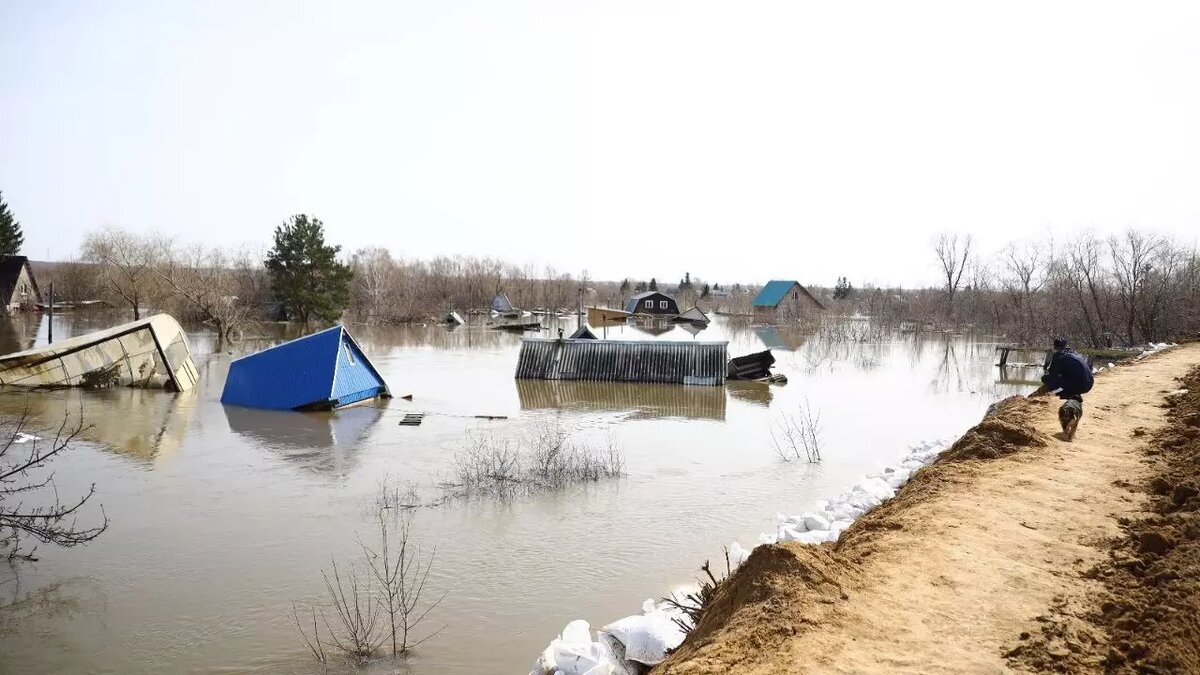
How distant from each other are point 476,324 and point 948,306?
1625 inches

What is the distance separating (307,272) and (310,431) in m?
32.1

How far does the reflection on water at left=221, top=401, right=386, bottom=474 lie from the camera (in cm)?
1338

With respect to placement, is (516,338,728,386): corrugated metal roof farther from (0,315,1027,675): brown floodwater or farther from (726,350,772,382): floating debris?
(726,350,772,382): floating debris

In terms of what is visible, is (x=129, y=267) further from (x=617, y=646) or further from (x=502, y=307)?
(x=617, y=646)

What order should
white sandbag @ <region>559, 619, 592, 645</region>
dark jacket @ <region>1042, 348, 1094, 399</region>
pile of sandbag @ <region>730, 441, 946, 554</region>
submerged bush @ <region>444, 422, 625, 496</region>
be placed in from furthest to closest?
submerged bush @ <region>444, 422, 625, 496</region> < dark jacket @ <region>1042, 348, 1094, 399</region> < pile of sandbag @ <region>730, 441, 946, 554</region> < white sandbag @ <region>559, 619, 592, 645</region>

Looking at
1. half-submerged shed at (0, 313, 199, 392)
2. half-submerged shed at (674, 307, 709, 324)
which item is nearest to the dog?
half-submerged shed at (0, 313, 199, 392)

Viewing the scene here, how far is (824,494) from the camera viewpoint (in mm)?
11125

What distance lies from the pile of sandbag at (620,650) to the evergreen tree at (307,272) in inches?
1705

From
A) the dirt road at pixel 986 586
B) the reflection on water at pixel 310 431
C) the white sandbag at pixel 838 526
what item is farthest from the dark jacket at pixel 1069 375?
the reflection on water at pixel 310 431

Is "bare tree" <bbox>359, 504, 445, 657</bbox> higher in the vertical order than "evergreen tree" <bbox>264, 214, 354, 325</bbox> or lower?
lower

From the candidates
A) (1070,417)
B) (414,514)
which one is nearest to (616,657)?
(414,514)

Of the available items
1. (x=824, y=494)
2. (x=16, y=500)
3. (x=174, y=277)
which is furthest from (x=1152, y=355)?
(x=174, y=277)

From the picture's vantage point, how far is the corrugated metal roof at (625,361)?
23.8 m

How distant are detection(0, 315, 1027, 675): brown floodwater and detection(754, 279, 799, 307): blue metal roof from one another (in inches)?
1882
